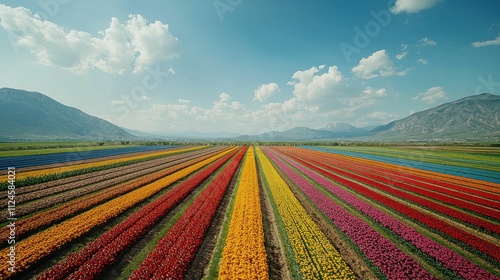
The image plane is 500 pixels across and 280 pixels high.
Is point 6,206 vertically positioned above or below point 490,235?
above

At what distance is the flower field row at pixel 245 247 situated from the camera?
9.64m

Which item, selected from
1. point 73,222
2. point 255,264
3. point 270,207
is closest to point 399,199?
point 270,207

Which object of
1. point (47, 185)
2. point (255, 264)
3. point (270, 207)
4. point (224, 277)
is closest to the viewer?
point (224, 277)

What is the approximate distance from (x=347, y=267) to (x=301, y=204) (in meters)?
9.54

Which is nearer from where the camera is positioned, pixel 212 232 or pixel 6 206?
pixel 212 232

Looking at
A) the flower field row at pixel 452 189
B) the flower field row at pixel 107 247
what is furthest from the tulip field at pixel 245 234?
the flower field row at pixel 452 189

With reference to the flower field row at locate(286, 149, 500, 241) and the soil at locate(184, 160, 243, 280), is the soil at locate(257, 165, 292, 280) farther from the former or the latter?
the flower field row at locate(286, 149, 500, 241)

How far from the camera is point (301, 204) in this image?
19766 mm

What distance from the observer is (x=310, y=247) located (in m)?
12.0

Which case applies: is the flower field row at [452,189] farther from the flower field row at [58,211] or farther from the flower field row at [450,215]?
the flower field row at [58,211]

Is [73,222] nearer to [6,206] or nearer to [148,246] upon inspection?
Result: [148,246]

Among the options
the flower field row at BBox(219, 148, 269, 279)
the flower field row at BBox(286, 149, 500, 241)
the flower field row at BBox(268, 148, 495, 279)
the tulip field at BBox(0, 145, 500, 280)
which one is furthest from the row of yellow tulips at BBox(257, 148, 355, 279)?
the flower field row at BBox(286, 149, 500, 241)

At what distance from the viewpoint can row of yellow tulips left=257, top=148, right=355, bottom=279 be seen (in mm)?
9922

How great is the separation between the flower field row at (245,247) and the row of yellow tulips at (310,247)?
1.97 metres
